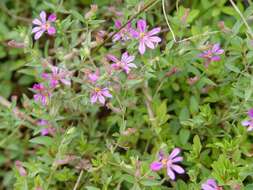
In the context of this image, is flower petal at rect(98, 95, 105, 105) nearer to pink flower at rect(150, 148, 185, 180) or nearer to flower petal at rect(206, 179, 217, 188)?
pink flower at rect(150, 148, 185, 180)

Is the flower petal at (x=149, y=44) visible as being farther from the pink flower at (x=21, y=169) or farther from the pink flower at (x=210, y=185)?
the pink flower at (x=21, y=169)

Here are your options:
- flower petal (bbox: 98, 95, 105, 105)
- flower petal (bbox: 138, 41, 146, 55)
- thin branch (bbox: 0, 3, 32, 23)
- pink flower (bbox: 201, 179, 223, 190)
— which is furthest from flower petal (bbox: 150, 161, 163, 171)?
thin branch (bbox: 0, 3, 32, 23)

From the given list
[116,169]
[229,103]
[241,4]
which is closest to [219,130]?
[229,103]

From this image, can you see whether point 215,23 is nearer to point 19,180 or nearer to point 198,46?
point 198,46

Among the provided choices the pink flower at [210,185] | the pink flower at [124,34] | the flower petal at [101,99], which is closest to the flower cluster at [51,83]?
the flower petal at [101,99]

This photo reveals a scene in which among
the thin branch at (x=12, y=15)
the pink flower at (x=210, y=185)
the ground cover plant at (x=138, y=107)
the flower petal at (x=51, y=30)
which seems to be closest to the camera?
the pink flower at (x=210, y=185)

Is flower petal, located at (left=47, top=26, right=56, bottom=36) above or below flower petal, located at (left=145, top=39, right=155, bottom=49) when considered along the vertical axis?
above

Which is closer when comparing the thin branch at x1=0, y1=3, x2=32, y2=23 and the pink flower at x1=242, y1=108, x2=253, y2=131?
the pink flower at x1=242, y1=108, x2=253, y2=131
